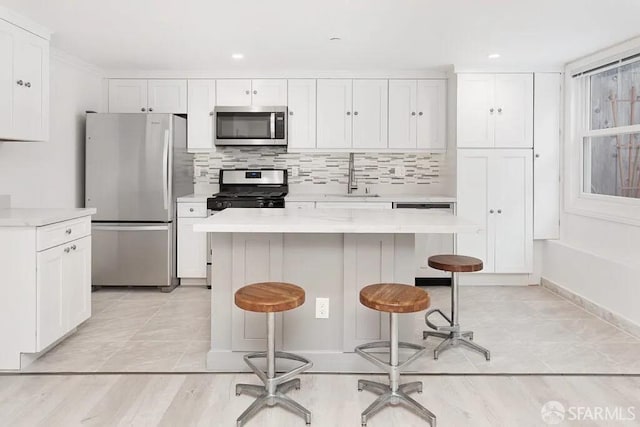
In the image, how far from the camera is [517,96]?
487 centimetres

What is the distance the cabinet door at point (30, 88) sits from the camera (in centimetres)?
327

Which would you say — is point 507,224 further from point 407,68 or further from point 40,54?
point 40,54

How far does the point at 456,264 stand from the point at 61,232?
2.54 m

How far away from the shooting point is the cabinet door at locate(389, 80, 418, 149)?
5117 millimetres

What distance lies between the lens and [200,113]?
5125 millimetres

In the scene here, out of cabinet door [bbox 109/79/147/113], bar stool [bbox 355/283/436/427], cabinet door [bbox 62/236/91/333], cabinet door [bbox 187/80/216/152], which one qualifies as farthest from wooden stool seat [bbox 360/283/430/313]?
cabinet door [bbox 109/79/147/113]

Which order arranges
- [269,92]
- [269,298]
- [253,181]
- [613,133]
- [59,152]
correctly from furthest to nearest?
1. [253,181]
2. [269,92]
3. [59,152]
4. [613,133]
5. [269,298]

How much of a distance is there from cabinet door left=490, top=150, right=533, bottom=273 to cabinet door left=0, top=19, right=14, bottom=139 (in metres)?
4.20

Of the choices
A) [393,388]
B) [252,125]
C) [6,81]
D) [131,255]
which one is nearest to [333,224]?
[393,388]

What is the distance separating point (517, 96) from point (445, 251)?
1732 millimetres

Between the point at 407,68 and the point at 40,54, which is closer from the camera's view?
the point at 40,54

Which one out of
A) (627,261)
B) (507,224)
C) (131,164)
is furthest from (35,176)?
(627,261)

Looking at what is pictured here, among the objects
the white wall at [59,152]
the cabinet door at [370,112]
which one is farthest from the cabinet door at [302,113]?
the white wall at [59,152]

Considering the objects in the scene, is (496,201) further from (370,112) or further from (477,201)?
(370,112)
